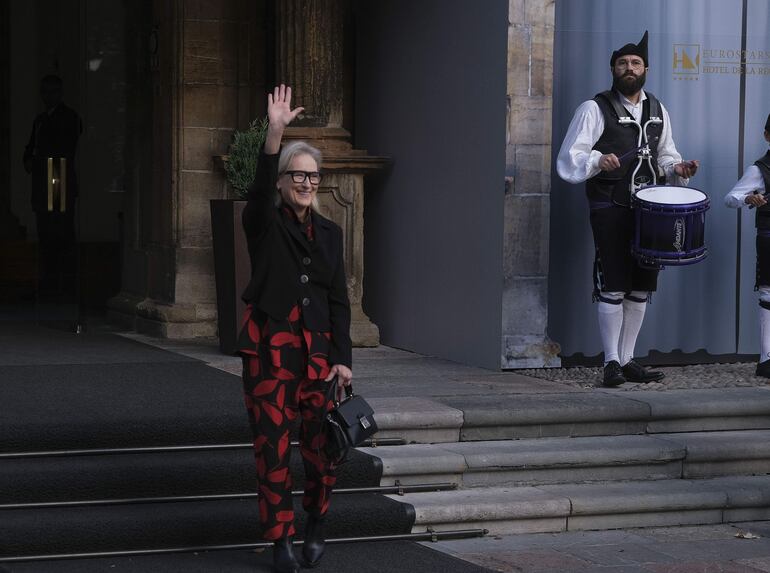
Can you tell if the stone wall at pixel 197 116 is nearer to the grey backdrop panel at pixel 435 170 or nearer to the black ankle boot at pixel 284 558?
the grey backdrop panel at pixel 435 170

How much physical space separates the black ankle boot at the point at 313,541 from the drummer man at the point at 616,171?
3.28m

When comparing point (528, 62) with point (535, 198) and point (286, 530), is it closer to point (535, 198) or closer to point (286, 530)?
point (535, 198)

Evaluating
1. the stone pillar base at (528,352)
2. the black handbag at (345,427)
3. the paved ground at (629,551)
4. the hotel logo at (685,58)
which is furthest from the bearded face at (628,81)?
the black handbag at (345,427)

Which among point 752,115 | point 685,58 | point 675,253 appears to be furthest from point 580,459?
point 752,115

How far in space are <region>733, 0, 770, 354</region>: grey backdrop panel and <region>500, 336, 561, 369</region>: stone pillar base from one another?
1602 millimetres

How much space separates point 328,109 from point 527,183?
6.46 feet

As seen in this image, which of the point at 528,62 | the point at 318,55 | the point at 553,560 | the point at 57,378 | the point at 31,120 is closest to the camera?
the point at 553,560

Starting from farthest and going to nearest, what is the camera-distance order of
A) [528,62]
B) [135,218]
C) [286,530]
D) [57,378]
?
[135,218] → [528,62] → [57,378] → [286,530]

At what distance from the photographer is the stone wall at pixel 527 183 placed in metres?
10.0

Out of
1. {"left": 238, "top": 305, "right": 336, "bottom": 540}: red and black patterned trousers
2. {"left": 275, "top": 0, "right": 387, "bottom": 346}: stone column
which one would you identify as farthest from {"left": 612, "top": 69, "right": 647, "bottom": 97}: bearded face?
{"left": 238, "top": 305, "right": 336, "bottom": 540}: red and black patterned trousers

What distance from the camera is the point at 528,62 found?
10023 mm

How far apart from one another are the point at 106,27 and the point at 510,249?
4.74 m

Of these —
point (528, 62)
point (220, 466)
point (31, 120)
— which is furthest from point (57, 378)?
point (31, 120)

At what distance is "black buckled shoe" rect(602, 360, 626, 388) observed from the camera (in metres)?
9.52
